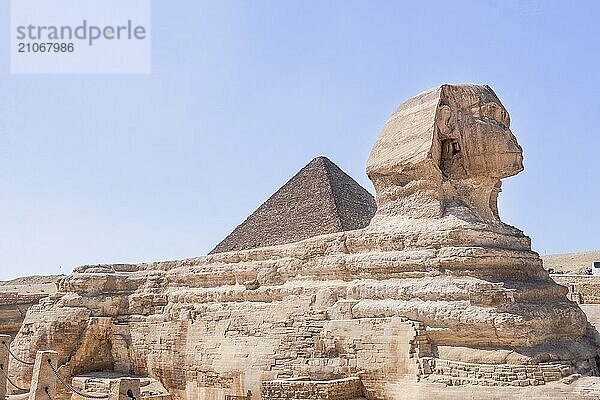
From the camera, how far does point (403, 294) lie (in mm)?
8281

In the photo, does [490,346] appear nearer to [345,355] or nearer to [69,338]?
[345,355]

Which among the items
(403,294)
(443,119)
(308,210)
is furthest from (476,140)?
(308,210)

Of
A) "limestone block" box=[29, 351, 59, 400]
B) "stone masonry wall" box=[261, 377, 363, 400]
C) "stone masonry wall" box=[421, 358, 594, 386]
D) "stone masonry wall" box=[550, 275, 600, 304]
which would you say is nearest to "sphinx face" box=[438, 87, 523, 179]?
"stone masonry wall" box=[421, 358, 594, 386]

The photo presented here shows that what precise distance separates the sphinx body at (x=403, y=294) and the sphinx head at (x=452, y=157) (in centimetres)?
2

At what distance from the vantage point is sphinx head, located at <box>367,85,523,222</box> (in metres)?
8.88

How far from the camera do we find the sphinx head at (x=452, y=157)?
8.88 metres

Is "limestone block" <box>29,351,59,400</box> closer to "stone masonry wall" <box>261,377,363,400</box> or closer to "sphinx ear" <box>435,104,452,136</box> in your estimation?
"stone masonry wall" <box>261,377,363,400</box>

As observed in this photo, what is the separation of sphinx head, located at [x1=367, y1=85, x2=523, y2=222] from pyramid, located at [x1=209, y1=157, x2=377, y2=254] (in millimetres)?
4995

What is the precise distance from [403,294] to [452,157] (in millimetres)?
2136

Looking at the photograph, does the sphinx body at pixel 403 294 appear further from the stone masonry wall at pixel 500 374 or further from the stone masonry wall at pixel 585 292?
the stone masonry wall at pixel 585 292

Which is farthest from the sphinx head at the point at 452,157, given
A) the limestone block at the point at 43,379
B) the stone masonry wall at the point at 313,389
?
the limestone block at the point at 43,379

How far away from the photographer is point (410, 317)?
8.02 metres

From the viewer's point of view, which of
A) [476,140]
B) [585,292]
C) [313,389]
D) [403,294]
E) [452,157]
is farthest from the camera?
[585,292]

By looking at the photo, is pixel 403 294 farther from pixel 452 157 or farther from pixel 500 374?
pixel 452 157
